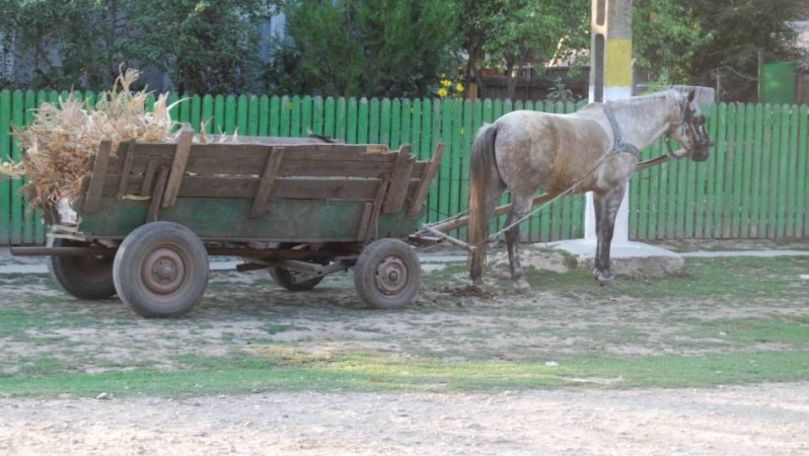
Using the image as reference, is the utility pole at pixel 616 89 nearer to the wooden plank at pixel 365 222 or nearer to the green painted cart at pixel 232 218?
the green painted cart at pixel 232 218

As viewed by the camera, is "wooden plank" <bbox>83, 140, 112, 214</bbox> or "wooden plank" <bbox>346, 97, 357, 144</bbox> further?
"wooden plank" <bbox>346, 97, 357, 144</bbox>

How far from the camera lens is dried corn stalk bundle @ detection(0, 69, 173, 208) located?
439 inches

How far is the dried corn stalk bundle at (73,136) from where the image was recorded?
439 inches

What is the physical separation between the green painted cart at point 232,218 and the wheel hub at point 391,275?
13mm

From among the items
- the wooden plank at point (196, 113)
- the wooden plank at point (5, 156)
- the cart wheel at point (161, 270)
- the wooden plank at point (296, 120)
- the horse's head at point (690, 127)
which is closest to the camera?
the cart wheel at point (161, 270)

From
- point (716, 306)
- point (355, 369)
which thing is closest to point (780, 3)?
point (716, 306)

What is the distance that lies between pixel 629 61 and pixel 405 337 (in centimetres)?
704

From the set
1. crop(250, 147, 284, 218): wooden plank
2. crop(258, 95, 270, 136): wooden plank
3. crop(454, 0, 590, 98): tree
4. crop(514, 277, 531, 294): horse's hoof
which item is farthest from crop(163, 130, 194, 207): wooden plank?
crop(454, 0, 590, 98): tree

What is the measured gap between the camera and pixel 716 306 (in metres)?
13.9

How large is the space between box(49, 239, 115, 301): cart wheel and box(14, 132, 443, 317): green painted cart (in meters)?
0.01

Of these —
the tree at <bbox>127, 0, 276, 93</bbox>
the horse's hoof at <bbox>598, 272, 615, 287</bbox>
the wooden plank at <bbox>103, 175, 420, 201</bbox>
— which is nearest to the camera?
the wooden plank at <bbox>103, 175, 420, 201</bbox>

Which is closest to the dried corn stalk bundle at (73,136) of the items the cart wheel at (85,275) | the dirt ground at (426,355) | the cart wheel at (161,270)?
the cart wheel at (161,270)

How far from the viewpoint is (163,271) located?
11.2m

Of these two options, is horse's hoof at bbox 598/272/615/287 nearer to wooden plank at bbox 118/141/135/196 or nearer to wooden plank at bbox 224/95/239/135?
wooden plank at bbox 224/95/239/135
